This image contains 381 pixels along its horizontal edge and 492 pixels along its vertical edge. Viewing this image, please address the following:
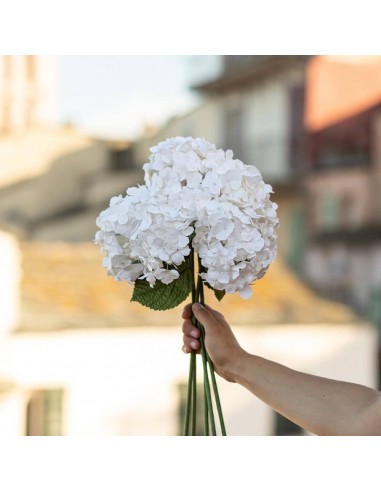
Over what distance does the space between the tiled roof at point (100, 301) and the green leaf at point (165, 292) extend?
20.1 feet

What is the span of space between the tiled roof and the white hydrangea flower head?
20.2 ft

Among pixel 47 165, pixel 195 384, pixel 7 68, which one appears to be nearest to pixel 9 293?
pixel 47 165

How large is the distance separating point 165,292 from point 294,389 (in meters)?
0.21

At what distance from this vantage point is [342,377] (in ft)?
26.5

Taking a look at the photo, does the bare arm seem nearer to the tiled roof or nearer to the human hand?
the human hand

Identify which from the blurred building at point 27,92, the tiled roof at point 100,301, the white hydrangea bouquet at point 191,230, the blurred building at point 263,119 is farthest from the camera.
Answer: the blurred building at point 27,92

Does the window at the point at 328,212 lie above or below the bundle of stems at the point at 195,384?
above

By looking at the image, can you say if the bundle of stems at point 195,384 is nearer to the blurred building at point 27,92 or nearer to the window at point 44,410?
the window at point 44,410

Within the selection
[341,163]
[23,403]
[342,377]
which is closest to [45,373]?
[23,403]

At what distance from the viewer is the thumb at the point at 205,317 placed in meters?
1.16

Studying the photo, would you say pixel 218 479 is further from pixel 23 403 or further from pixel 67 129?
pixel 67 129

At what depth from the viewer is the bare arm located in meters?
1.12

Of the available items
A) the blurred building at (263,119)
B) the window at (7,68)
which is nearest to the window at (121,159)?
the blurred building at (263,119)

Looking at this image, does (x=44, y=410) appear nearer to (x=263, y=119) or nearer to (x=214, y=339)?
(x=263, y=119)
